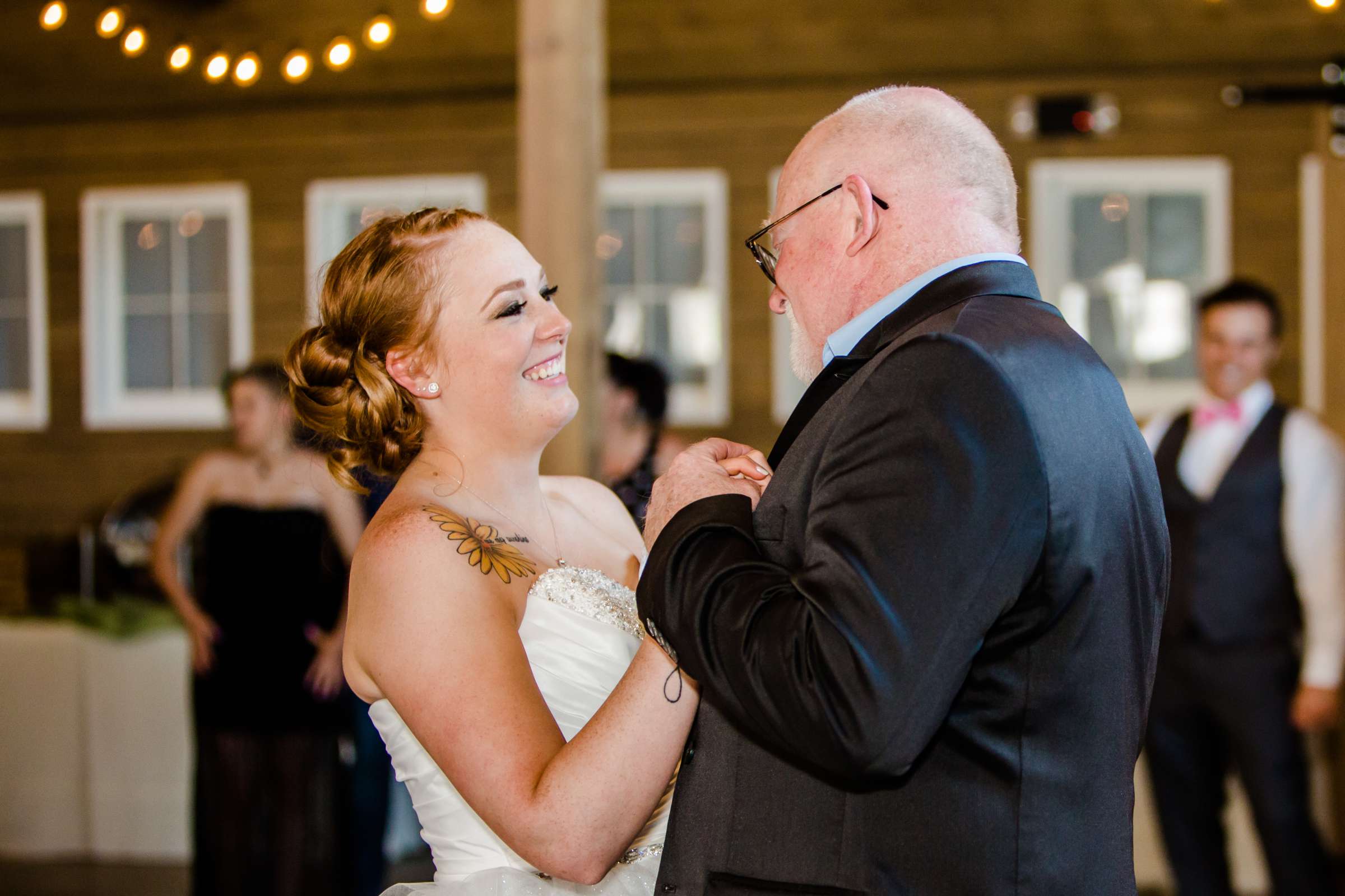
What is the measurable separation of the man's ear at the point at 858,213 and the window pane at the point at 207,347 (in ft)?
23.0

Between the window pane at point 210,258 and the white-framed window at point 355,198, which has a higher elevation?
the white-framed window at point 355,198

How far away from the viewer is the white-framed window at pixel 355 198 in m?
7.30

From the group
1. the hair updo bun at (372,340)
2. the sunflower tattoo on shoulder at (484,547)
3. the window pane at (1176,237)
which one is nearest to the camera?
the sunflower tattoo on shoulder at (484,547)

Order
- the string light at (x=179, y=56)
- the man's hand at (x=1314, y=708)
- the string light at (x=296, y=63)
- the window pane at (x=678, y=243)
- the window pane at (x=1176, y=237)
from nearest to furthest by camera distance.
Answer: the string light at (x=296, y=63), the string light at (x=179, y=56), the man's hand at (x=1314, y=708), the window pane at (x=1176, y=237), the window pane at (x=678, y=243)

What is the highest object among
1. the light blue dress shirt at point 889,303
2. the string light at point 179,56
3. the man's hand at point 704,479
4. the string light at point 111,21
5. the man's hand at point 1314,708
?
the string light at point 111,21

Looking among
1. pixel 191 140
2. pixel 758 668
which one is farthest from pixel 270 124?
pixel 758 668

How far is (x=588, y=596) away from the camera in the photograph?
5.68 ft

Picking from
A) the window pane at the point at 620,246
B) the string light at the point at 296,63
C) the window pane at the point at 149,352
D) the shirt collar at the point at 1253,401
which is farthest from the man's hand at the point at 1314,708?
the window pane at the point at 149,352

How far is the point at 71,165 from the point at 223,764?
5.24 m

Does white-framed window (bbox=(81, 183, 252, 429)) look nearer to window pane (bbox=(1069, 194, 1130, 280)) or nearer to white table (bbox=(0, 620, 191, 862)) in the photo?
white table (bbox=(0, 620, 191, 862))

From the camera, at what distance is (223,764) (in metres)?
3.98

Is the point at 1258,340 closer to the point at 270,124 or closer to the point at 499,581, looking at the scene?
the point at 499,581

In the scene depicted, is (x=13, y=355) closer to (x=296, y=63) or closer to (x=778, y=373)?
(x=778, y=373)

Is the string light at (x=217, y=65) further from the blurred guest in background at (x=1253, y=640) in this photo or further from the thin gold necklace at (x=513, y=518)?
the blurred guest in background at (x=1253, y=640)
